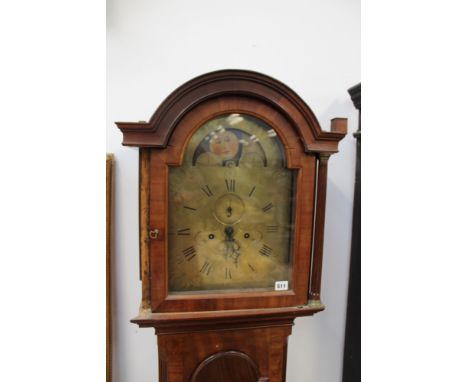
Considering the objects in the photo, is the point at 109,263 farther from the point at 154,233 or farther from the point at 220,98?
the point at 220,98

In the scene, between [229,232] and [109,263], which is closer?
[229,232]

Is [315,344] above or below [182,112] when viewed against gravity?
below

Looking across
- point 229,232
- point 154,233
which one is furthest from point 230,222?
point 154,233

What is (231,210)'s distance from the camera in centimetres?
76

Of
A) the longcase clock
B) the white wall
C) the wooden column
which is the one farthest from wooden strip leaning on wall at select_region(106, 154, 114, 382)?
the wooden column

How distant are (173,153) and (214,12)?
64cm

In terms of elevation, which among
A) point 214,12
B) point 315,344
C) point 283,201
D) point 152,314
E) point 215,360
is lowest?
point 315,344

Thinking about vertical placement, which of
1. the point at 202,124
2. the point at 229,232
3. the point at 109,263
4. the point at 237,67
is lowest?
the point at 109,263

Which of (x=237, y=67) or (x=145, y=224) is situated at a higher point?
(x=237, y=67)

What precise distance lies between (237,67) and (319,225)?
65 centimetres

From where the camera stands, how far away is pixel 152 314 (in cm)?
70

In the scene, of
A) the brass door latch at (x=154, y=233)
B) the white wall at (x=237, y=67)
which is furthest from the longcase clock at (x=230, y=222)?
the white wall at (x=237, y=67)

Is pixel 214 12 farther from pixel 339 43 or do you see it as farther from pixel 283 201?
pixel 283 201

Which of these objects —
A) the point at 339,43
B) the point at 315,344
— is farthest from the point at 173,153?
the point at 315,344
